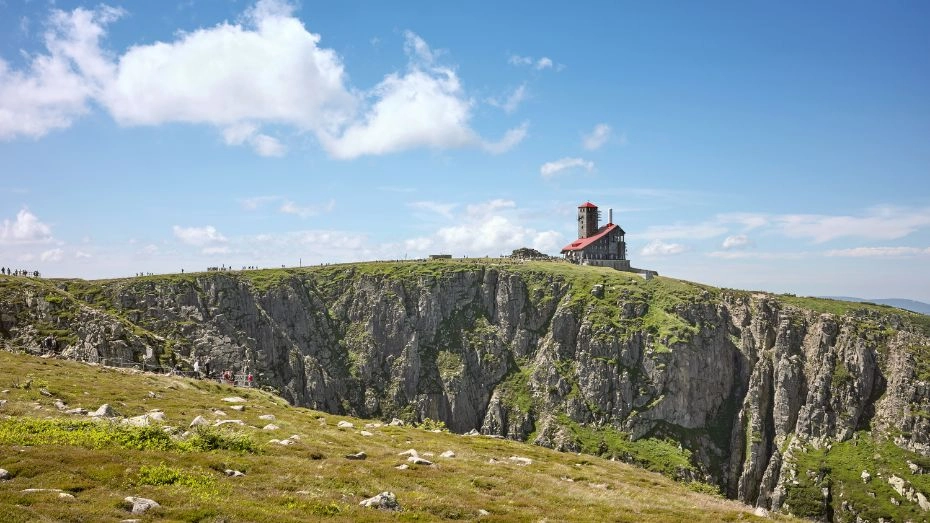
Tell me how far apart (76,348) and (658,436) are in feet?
565

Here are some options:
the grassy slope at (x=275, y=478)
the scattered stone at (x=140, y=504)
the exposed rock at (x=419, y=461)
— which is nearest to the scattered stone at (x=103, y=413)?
the grassy slope at (x=275, y=478)

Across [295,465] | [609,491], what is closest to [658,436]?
[609,491]

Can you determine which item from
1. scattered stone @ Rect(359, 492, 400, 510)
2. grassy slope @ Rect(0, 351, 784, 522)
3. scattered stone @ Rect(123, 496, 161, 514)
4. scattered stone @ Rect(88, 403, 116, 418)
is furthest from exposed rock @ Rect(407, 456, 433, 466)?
scattered stone @ Rect(88, 403, 116, 418)

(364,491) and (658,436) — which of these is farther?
(658,436)

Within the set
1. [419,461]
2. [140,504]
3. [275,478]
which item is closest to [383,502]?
[275,478]

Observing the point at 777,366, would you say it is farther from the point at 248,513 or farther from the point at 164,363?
the point at 248,513

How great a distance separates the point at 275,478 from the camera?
102 feet

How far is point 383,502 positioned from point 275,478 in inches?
280

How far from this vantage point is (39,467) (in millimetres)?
26844

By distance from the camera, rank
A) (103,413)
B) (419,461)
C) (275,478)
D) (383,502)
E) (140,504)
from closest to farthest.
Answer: (140,504) < (383,502) < (275,478) < (419,461) < (103,413)

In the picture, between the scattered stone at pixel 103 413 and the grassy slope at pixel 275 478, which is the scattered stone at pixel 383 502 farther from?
the scattered stone at pixel 103 413

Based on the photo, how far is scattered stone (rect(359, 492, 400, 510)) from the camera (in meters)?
27.9

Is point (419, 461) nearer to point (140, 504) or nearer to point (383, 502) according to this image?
point (383, 502)

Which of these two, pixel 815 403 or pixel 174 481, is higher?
pixel 174 481
